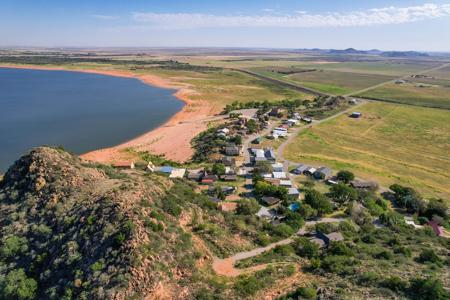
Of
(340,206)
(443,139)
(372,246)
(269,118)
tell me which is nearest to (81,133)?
(269,118)

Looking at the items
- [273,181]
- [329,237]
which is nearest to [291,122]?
[273,181]

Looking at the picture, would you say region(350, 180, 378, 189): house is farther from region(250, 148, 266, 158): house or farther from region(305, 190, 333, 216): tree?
region(250, 148, 266, 158): house

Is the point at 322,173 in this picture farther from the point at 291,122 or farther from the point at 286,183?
the point at 291,122

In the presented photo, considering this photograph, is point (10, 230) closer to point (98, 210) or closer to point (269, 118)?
point (98, 210)

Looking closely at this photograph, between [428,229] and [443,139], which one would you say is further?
[443,139]

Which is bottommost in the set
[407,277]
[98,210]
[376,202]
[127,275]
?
[376,202]
